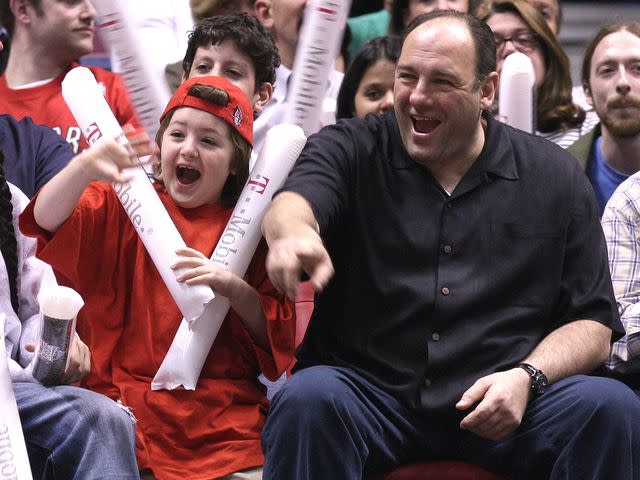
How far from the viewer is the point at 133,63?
10.7 feet

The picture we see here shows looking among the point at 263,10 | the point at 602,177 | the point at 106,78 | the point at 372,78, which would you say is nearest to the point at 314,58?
the point at 372,78

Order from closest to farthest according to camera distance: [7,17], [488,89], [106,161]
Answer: [106,161] → [488,89] → [7,17]

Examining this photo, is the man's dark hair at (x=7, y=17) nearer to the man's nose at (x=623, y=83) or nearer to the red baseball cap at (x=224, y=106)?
the red baseball cap at (x=224, y=106)

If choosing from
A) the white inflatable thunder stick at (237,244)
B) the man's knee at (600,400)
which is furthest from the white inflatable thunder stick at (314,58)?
the man's knee at (600,400)

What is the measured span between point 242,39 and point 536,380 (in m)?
1.27

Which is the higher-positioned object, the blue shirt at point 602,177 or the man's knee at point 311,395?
the blue shirt at point 602,177

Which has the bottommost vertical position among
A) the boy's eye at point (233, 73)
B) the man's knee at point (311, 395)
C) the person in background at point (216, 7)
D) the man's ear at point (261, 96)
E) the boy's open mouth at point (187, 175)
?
the man's knee at point (311, 395)

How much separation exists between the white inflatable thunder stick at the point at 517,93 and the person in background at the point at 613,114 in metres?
0.36

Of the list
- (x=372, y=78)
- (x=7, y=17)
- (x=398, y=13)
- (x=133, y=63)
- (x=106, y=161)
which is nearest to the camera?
(x=106, y=161)

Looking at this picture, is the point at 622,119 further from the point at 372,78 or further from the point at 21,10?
the point at 21,10

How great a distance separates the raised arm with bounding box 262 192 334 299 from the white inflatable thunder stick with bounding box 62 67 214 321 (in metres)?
0.34

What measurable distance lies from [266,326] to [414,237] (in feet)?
1.28

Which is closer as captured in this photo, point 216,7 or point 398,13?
point 216,7

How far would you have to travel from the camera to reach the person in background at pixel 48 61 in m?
3.76
